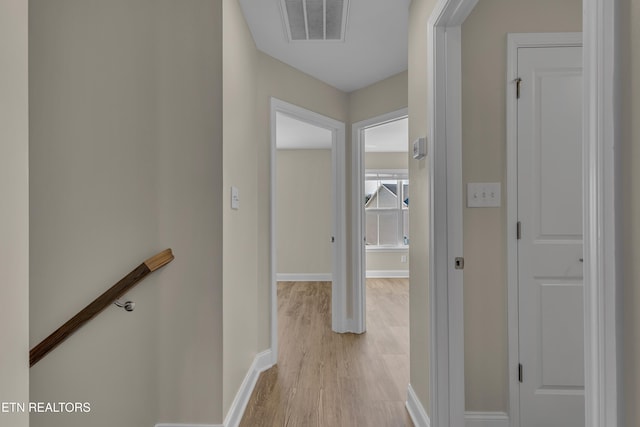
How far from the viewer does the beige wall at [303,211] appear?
19.3 feet

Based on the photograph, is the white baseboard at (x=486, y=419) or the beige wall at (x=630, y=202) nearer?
the beige wall at (x=630, y=202)

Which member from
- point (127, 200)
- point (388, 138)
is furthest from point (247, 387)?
point (388, 138)

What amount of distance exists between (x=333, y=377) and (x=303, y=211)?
12.5 ft

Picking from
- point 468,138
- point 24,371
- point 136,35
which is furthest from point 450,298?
point 136,35

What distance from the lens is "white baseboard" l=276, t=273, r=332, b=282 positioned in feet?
19.2

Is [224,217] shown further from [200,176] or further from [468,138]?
[468,138]

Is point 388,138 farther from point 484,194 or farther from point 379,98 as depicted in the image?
point 484,194

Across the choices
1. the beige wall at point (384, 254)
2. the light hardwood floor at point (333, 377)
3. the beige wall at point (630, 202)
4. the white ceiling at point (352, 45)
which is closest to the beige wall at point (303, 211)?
the beige wall at point (384, 254)

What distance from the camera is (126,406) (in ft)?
5.17

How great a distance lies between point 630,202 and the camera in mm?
552

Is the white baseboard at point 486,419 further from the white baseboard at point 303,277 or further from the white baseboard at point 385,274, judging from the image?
the white baseboard at point 385,274

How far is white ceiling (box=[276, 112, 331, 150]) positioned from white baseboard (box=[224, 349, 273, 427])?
2.75m

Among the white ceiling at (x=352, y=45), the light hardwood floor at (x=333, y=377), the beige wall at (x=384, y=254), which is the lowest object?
the light hardwood floor at (x=333, y=377)

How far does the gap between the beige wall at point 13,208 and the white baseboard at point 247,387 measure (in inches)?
46.8
